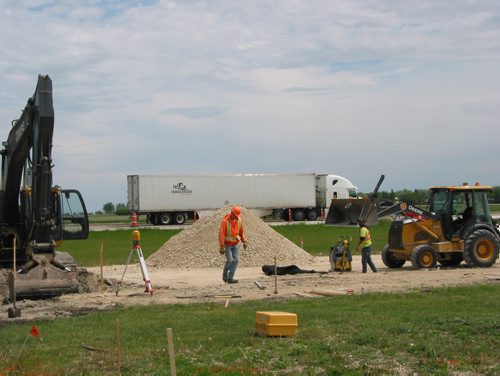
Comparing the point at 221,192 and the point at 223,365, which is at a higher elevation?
the point at 221,192

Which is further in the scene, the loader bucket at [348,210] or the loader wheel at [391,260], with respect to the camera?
the loader bucket at [348,210]

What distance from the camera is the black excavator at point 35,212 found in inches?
643

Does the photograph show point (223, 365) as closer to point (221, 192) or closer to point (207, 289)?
point (207, 289)

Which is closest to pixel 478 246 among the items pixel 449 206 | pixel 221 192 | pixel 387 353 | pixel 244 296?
pixel 449 206

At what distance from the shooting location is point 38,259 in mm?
16781

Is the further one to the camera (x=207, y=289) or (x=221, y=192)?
(x=221, y=192)

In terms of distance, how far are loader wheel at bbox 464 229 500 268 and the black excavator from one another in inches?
393

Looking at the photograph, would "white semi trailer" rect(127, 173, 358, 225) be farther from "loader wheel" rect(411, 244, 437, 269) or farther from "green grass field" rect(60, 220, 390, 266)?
"loader wheel" rect(411, 244, 437, 269)

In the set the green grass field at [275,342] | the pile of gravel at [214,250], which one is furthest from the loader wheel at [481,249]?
the green grass field at [275,342]

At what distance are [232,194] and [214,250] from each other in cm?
3596

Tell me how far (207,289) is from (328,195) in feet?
157

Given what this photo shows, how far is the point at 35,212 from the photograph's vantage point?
55.6 ft

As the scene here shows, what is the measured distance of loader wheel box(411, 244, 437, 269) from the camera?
72.9 feet

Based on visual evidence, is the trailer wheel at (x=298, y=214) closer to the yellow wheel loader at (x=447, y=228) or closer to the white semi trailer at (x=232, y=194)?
the white semi trailer at (x=232, y=194)
